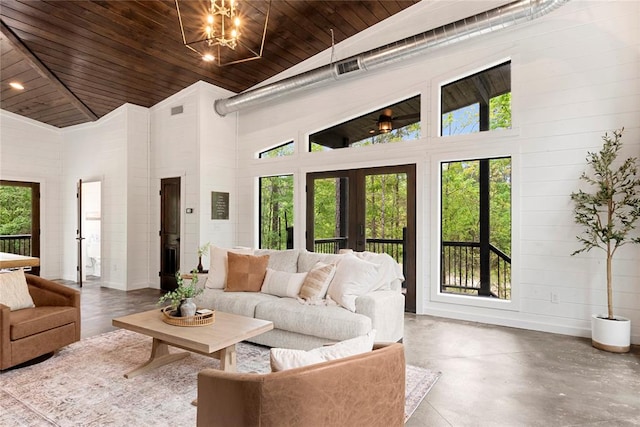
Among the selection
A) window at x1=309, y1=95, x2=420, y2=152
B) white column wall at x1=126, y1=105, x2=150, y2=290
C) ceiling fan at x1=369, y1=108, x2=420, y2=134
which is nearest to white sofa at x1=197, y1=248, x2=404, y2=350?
window at x1=309, y1=95, x2=420, y2=152

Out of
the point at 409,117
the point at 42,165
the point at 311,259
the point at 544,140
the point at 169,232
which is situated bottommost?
the point at 311,259

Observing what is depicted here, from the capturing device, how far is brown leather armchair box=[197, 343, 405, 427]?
1206 mm

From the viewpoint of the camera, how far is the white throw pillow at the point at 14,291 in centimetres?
331

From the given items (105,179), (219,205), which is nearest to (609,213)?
(219,205)

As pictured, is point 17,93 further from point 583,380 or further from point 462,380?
point 583,380

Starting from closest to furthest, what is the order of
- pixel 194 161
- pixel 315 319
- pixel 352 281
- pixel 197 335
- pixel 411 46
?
pixel 197 335 < pixel 315 319 < pixel 352 281 < pixel 411 46 < pixel 194 161

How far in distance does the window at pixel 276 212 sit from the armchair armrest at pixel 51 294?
338 centimetres

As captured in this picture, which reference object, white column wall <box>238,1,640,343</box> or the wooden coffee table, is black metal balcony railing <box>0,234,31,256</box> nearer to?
the wooden coffee table

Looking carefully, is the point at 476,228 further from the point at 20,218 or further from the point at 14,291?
the point at 20,218

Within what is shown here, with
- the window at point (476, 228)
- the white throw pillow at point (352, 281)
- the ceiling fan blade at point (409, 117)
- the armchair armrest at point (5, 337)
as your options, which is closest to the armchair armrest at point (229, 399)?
the white throw pillow at point (352, 281)

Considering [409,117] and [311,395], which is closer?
[311,395]

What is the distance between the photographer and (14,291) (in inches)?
133

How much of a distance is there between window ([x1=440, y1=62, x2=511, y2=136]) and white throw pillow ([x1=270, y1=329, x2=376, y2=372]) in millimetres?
4083

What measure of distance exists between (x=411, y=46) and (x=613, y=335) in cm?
387
